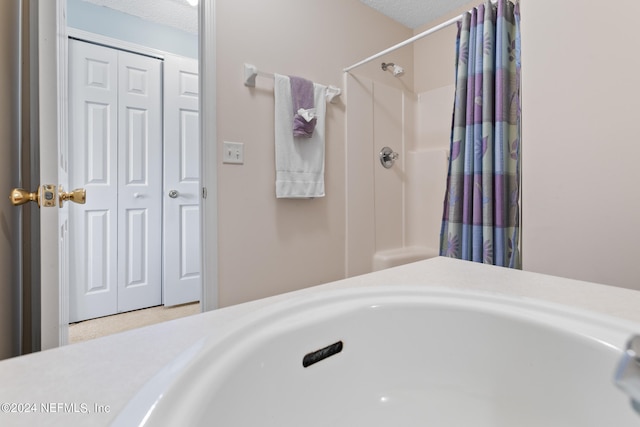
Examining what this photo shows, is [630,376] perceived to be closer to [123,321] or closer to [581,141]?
[581,141]

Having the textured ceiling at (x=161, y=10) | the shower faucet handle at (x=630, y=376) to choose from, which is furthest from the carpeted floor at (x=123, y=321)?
the shower faucet handle at (x=630, y=376)

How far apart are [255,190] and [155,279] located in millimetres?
1310

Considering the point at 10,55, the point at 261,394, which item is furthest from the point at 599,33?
the point at 10,55

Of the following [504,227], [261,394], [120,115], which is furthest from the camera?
[120,115]

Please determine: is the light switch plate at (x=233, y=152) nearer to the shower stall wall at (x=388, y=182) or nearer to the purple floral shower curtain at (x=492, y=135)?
the shower stall wall at (x=388, y=182)

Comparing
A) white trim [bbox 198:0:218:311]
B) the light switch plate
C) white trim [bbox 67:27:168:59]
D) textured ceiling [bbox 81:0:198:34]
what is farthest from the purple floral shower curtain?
white trim [bbox 67:27:168:59]

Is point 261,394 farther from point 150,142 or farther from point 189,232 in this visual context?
point 150,142

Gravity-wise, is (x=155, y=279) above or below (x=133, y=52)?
below

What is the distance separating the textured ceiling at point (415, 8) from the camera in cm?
217

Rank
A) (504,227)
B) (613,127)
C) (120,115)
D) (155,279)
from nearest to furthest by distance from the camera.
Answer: (613,127)
(504,227)
(120,115)
(155,279)

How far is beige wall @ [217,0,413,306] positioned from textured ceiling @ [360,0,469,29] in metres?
0.17

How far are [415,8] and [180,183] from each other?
87.7 inches

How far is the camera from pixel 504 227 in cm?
154

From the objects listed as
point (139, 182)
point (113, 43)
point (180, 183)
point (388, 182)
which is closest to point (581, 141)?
point (388, 182)
